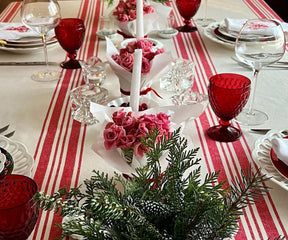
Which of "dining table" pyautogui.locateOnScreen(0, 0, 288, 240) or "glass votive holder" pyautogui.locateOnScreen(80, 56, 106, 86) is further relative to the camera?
"glass votive holder" pyautogui.locateOnScreen(80, 56, 106, 86)

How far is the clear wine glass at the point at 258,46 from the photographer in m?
0.97

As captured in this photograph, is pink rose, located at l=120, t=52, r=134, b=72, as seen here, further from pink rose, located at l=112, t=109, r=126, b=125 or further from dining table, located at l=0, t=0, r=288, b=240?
pink rose, located at l=112, t=109, r=126, b=125

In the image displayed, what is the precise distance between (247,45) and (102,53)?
575 millimetres

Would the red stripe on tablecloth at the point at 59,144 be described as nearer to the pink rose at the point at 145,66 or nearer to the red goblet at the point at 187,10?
the pink rose at the point at 145,66

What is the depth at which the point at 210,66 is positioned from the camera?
51.7 inches

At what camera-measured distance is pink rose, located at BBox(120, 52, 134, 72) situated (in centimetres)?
101

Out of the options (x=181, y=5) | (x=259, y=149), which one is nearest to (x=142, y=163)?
(x=259, y=149)

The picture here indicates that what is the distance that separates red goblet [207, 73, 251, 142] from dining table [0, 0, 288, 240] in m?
0.02

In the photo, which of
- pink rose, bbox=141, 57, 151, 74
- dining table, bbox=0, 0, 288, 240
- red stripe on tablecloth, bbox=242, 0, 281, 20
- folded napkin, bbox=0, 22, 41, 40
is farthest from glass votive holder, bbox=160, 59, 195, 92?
red stripe on tablecloth, bbox=242, 0, 281, 20

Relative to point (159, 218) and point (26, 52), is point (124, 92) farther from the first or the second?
point (159, 218)

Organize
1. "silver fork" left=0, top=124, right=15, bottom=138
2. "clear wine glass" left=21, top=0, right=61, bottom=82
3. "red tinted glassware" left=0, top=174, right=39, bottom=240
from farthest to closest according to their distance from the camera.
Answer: "clear wine glass" left=21, top=0, right=61, bottom=82 → "silver fork" left=0, top=124, right=15, bottom=138 → "red tinted glassware" left=0, top=174, right=39, bottom=240

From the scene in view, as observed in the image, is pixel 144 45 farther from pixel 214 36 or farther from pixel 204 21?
pixel 204 21

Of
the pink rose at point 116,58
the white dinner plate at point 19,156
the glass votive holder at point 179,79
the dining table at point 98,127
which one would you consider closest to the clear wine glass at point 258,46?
the dining table at point 98,127

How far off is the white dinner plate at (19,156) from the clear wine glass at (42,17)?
1.40 feet
